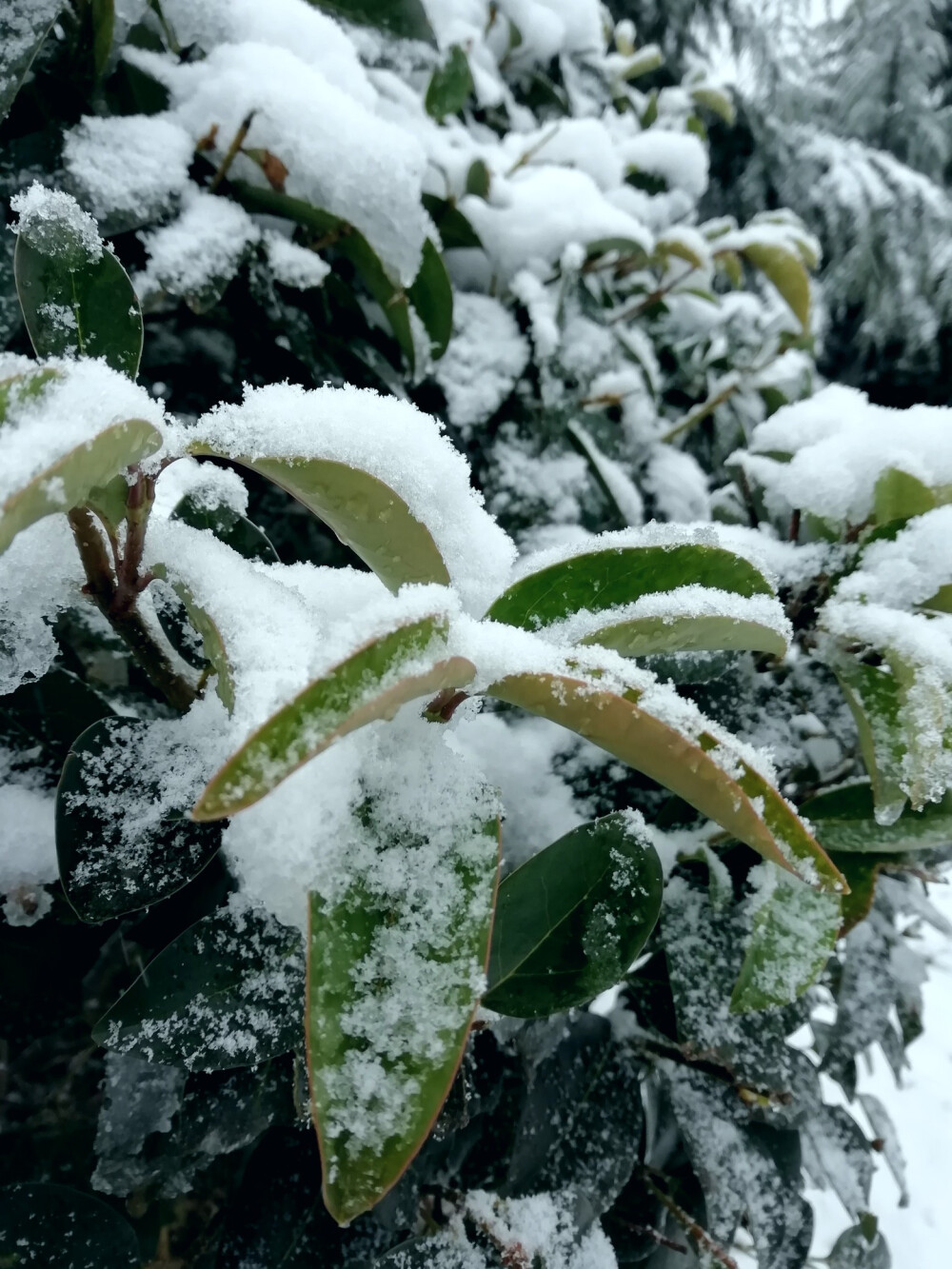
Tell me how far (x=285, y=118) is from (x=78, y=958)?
24.4 inches

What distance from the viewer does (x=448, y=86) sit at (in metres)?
0.92

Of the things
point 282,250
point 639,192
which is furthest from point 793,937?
point 639,192

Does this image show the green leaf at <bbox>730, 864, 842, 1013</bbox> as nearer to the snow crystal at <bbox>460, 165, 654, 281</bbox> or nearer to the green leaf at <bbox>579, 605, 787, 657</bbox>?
the green leaf at <bbox>579, 605, 787, 657</bbox>

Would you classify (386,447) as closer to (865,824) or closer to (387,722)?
Result: (387,722)

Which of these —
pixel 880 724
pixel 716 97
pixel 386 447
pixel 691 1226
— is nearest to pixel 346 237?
pixel 386 447

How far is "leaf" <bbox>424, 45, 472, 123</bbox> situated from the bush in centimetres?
1

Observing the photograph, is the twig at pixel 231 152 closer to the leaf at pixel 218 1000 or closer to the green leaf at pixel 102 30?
the green leaf at pixel 102 30

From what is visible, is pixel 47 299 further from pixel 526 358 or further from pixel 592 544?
pixel 526 358

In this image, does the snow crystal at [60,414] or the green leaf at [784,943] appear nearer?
the snow crystal at [60,414]

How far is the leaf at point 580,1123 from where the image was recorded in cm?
57

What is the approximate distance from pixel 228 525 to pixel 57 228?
18 centimetres

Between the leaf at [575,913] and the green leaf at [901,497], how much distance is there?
10.8 inches

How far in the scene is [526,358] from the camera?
2.85 ft

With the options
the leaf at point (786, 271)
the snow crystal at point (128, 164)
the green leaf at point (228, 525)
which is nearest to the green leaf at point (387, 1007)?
the green leaf at point (228, 525)
